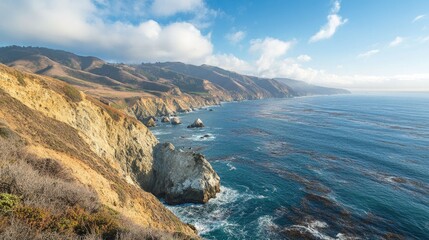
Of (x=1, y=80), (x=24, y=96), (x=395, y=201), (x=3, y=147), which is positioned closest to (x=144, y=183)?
(x=24, y=96)

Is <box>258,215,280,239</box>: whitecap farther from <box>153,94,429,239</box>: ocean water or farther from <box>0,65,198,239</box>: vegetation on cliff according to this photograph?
<box>0,65,198,239</box>: vegetation on cliff

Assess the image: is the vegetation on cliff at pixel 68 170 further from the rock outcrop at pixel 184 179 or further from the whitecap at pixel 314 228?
the whitecap at pixel 314 228

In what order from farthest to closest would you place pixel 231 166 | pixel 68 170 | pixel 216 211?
pixel 231 166 → pixel 216 211 → pixel 68 170

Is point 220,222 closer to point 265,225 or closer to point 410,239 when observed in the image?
point 265,225

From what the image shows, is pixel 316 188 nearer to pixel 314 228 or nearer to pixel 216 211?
pixel 314 228

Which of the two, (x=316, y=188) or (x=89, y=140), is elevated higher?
(x=89, y=140)

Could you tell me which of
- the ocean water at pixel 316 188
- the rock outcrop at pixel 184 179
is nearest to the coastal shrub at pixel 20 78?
the rock outcrop at pixel 184 179

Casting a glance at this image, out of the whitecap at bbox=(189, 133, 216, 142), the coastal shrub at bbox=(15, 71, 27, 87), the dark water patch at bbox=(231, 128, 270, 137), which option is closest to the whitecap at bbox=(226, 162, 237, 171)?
the whitecap at bbox=(189, 133, 216, 142)

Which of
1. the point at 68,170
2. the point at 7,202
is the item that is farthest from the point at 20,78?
the point at 7,202
